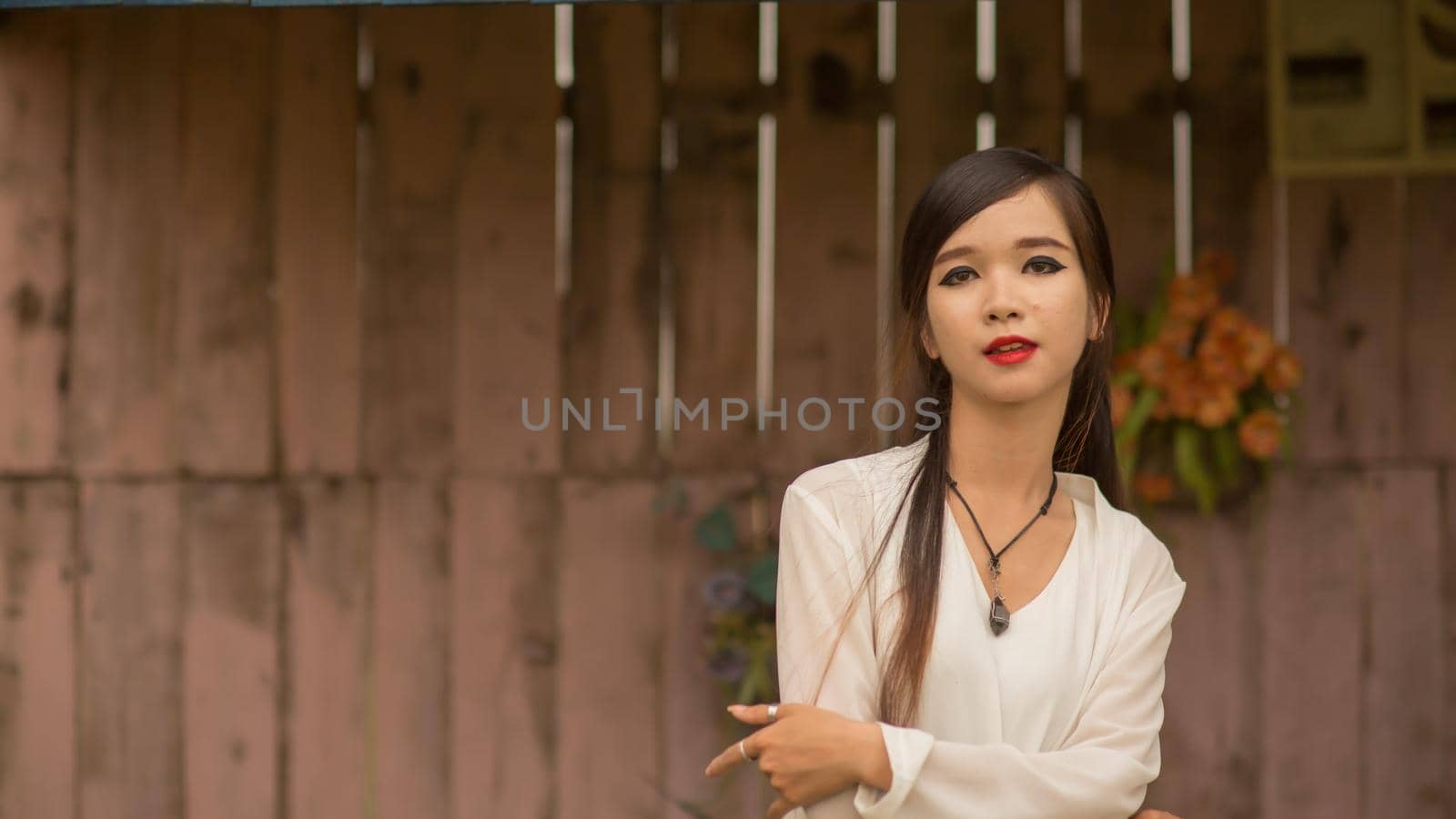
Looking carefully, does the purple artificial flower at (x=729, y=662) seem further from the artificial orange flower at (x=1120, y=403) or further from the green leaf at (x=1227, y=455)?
the green leaf at (x=1227, y=455)

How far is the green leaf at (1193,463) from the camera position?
9.49 feet

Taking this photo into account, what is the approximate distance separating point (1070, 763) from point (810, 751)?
297mm

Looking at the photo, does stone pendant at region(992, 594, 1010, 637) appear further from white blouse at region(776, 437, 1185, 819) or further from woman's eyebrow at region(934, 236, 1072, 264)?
woman's eyebrow at region(934, 236, 1072, 264)

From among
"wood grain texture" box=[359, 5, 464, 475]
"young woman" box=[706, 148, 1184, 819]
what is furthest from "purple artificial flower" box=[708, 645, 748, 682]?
"young woman" box=[706, 148, 1184, 819]

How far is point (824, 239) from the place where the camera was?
9.80 ft

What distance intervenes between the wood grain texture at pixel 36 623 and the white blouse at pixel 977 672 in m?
2.03

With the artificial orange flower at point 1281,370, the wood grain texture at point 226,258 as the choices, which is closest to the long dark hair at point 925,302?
the artificial orange flower at point 1281,370

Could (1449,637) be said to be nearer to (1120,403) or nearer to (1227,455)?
(1227,455)

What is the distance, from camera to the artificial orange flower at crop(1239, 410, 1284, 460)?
9.29 feet

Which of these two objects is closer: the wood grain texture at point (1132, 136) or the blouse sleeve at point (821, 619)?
the blouse sleeve at point (821, 619)

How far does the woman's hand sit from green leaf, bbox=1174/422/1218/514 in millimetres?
1565

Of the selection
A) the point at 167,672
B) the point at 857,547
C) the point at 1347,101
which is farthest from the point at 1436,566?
the point at 167,672

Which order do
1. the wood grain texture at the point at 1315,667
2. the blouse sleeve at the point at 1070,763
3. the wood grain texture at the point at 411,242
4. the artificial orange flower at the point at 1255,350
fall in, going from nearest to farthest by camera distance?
the blouse sleeve at the point at 1070,763 → the artificial orange flower at the point at 1255,350 → the wood grain texture at the point at 1315,667 → the wood grain texture at the point at 411,242

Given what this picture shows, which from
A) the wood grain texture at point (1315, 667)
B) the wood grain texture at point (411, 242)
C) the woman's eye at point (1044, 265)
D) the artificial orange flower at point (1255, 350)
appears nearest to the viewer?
the woman's eye at point (1044, 265)
